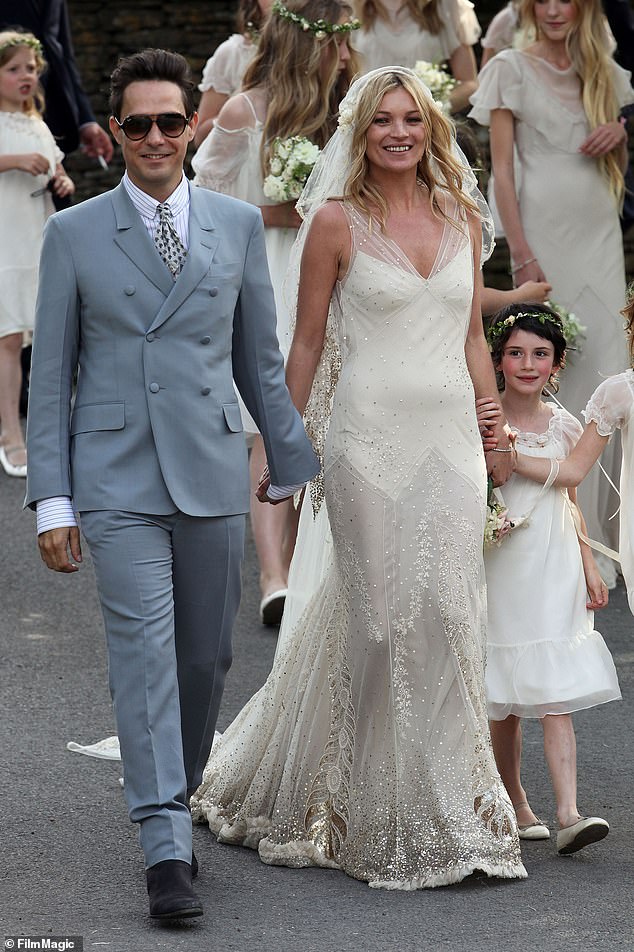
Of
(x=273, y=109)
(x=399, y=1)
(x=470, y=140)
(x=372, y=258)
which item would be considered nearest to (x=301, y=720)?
(x=372, y=258)

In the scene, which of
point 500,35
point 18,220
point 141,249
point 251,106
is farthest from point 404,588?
point 18,220

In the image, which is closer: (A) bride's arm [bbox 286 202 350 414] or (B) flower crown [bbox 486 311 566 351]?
(A) bride's arm [bbox 286 202 350 414]

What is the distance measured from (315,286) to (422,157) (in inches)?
19.6

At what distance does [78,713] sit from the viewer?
6.64 metres

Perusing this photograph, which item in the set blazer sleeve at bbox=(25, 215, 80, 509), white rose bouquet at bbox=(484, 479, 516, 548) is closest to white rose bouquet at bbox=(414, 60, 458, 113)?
white rose bouquet at bbox=(484, 479, 516, 548)

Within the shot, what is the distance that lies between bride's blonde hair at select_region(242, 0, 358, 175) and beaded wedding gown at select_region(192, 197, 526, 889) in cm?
257

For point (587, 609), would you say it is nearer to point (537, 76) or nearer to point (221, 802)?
point (221, 802)

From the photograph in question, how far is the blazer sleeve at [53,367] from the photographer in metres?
4.51

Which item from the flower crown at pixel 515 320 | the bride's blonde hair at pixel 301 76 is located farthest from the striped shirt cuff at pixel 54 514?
the bride's blonde hair at pixel 301 76

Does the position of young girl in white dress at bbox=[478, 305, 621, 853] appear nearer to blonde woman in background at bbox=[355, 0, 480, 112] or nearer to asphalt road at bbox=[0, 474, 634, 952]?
asphalt road at bbox=[0, 474, 634, 952]

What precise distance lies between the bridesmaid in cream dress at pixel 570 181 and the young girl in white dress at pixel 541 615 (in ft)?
8.83

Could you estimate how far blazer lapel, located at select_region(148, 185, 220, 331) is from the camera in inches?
179

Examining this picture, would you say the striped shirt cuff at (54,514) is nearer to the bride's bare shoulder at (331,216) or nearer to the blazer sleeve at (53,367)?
the blazer sleeve at (53,367)

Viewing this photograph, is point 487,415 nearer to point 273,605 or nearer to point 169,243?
point 169,243
